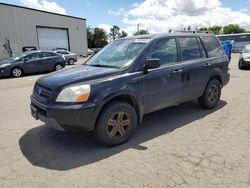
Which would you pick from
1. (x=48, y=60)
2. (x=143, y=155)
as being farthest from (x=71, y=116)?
(x=48, y=60)

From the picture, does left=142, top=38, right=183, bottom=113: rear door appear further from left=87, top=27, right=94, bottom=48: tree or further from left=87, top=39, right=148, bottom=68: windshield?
left=87, top=27, right=94, bottom=48: tree

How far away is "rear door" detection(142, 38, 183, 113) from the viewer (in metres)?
4.11

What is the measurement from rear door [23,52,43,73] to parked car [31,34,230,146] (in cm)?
1003

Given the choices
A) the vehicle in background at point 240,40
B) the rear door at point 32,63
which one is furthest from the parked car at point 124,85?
the vehicle in background at point 240,40

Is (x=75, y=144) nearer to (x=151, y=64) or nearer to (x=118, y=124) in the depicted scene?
(x=118, y=124)

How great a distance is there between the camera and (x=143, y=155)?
136 inches

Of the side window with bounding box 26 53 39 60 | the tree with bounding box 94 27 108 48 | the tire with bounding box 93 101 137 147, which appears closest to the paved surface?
the tire with bounding box 93 101 137 147

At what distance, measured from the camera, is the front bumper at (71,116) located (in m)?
3.30

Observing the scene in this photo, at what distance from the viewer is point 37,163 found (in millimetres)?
3318

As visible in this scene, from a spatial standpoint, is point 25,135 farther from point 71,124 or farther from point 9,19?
point 9,19

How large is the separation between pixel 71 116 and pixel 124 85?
0.98 meters

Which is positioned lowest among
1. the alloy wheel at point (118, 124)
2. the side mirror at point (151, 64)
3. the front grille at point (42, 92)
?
the alloy wheel at point (118, 124)

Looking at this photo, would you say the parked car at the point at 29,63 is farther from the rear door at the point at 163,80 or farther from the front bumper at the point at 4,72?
the rear door at the point at 163,80

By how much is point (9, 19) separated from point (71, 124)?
86.7ft
